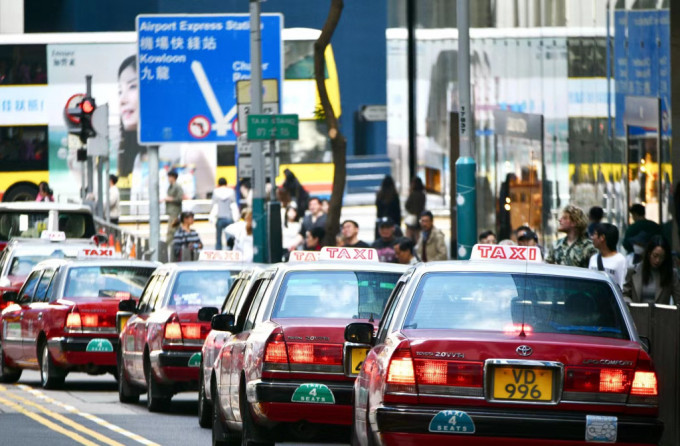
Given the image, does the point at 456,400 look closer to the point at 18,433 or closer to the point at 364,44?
the point at 18,433

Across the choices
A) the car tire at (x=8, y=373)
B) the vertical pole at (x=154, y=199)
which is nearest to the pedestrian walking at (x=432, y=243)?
the car tire at (x=8, y=373)

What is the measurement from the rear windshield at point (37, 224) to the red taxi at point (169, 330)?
1300 cm

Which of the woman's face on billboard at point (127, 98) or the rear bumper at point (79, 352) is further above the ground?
the woman's face on billboard at point (127, 98)

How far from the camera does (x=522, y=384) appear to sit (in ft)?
28.9

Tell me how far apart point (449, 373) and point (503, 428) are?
38 cm

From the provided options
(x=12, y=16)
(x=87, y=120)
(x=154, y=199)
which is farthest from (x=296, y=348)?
(x=12, y=16)

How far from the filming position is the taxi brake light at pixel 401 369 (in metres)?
8.84

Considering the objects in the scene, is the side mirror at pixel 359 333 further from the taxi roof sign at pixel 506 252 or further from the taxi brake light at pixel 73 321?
the taxi brake light at pixel 73 321

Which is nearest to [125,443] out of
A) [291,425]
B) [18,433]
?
[18,433]

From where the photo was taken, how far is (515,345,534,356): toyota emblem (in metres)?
8.77

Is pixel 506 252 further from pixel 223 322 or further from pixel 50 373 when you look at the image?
pixel 50 373

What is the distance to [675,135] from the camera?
63.2ft

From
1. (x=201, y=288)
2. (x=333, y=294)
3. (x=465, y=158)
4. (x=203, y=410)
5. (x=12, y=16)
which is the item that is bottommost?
(x=203, y=410)

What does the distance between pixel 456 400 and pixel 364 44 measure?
98.5ft
